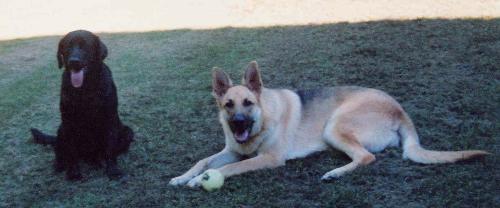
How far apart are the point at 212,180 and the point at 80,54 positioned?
1.47 metres

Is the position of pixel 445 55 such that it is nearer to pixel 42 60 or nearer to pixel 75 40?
pixel 75 40

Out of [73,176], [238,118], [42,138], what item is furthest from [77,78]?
[238,118]

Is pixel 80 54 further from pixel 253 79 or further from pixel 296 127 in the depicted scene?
pixel 296 127

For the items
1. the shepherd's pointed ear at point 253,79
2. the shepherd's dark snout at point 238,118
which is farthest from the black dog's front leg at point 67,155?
the shepherd's pointed ear at point 253,79

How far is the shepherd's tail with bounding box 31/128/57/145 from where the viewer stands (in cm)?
523

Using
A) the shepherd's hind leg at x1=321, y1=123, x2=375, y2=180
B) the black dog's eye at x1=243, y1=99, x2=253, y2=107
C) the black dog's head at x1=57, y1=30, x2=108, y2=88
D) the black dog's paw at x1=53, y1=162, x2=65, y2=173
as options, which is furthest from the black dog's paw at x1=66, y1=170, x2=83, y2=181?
the shepherd's hind leg at x1=321, y1=123, x2=375, y2=180

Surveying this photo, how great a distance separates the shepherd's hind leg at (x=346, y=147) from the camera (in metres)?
4.23

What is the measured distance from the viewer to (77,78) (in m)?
4.50

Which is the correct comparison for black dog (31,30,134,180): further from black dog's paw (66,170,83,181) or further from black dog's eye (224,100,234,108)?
black dog's eye (224,100,234,108)

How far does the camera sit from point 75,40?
15.1 feet

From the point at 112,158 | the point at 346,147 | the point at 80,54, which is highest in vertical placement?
the point at 80,54

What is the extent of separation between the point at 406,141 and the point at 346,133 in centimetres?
46

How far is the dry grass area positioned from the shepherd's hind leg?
4604 mm

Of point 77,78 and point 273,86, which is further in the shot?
point 273,86
